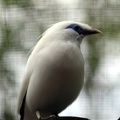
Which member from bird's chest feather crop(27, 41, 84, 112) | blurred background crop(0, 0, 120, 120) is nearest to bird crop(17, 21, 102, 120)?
bird's chest feather crop(27, 41, 84, 112)

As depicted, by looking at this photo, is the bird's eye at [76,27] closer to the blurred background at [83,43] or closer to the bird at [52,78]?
the bird at [52,78]

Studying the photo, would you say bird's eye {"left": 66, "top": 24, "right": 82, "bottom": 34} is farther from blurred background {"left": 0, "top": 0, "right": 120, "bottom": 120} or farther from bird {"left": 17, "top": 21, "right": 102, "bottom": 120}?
blurred background {"left": 0, "top": 0, "right": 120, "bottom": 120}

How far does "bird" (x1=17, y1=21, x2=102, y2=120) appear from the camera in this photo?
1.29m

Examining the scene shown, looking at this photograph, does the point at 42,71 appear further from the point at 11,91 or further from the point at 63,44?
the point at 11,91

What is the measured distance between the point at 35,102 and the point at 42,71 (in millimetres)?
78

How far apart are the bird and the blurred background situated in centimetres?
62

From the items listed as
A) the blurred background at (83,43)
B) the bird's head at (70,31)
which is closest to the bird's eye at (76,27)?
the bird's head at (70,31)

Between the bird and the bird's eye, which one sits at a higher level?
the bird's eye

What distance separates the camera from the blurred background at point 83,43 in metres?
2.01

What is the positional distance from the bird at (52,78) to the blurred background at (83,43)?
0.62 metres

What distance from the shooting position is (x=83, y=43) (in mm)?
2072

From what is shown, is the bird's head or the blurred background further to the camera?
the blurred background

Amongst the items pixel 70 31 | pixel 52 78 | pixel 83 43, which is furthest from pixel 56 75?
pixel 83 43

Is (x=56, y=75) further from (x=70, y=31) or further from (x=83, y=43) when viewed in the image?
(x=83, y=43)
